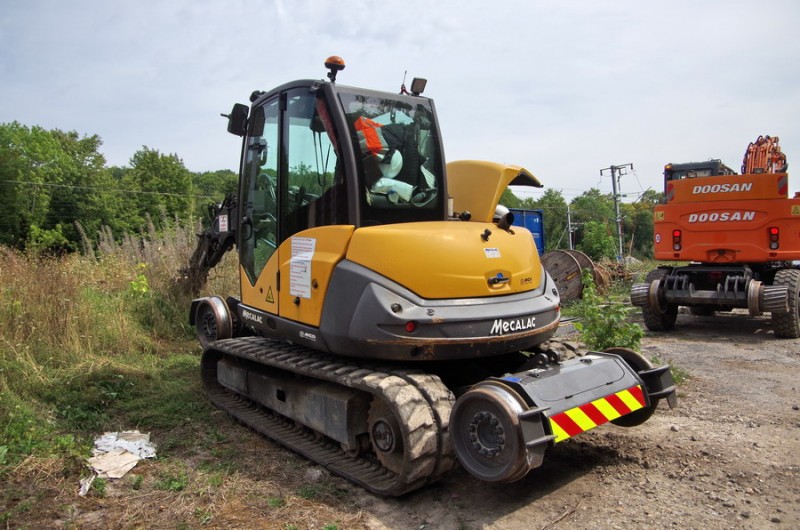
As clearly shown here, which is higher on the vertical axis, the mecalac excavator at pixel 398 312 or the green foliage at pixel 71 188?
the green foliage at pixel 71 188

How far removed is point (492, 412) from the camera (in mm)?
3332

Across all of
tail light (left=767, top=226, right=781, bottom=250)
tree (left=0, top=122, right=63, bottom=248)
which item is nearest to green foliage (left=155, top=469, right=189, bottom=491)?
tail light (left=767, top=226, right=781, bottom=250)

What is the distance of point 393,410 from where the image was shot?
345 cm

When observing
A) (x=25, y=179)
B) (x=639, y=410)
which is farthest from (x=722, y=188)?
(x=25, y=179)

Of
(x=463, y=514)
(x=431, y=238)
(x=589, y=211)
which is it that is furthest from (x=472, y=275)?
(x=589, y=211)

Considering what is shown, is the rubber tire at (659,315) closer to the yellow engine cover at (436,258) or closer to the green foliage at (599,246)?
the yellow engine cover at (436,258)

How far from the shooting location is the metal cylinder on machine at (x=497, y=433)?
10.5 feet

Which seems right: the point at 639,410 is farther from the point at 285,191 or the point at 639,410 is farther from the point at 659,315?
the point at 659,315

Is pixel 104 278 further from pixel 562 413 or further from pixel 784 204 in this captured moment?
pixel 784 204

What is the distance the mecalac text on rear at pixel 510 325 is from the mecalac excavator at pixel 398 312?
0.04 ft

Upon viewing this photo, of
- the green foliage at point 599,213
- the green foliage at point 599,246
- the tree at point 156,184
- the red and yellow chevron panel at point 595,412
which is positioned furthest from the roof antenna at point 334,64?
the tree at point 156,184

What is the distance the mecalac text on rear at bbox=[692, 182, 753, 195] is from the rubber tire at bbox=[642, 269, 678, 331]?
1364 mm

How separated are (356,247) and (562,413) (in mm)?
1595

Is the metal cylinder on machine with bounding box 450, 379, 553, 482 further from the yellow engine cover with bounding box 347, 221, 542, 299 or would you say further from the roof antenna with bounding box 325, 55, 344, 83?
the roof antenna with bounding box 325, 55, 344, 83
